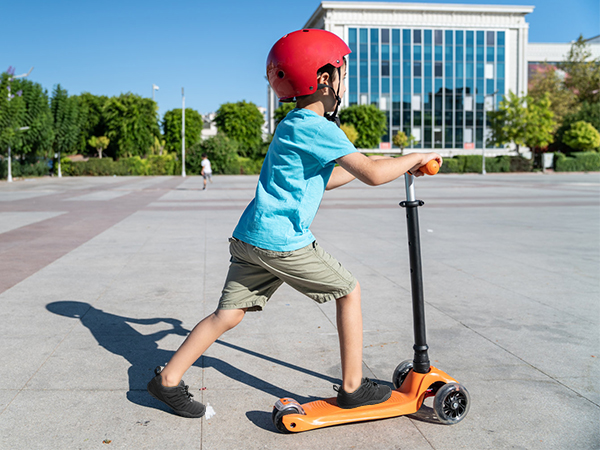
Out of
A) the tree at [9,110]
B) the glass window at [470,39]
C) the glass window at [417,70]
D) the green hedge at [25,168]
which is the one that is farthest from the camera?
the glass window at [470,39]

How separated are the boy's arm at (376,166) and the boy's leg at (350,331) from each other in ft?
1.77

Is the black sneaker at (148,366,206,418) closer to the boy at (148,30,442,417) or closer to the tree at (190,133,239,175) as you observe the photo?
the boy at (148,30,442,417)

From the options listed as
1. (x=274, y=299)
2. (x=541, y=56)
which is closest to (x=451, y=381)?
(x=274, y=299)

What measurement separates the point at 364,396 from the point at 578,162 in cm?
5363

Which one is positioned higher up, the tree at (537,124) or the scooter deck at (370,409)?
the tree at (537,124)

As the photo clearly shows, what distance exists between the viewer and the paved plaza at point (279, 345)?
2490mm

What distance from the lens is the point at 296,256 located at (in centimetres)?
237

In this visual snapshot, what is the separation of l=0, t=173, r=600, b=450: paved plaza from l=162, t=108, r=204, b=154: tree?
200 ft

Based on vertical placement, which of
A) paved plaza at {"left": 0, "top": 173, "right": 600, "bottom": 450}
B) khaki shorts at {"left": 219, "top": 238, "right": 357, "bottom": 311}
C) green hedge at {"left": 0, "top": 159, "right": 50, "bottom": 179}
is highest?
green hedge at {"left": 0, "top": 159, "right": 50, "bottom": 179}

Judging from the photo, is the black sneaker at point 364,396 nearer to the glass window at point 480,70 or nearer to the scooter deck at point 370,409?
the scooter deck at point 370,409

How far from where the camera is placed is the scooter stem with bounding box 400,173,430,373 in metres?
2.53

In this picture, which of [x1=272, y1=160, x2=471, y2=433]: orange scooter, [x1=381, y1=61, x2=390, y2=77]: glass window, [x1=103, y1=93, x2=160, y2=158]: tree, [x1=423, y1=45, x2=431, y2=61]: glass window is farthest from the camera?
[x1=423, y1=45, x2=431, y2=61]: glass window

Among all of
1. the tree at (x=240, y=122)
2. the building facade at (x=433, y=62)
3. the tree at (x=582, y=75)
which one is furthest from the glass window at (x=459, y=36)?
the tree at (x=240, y=122)

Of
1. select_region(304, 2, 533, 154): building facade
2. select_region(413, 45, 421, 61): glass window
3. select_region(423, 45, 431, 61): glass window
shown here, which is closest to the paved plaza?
select_region(304, 2, 533, 154): building facade
